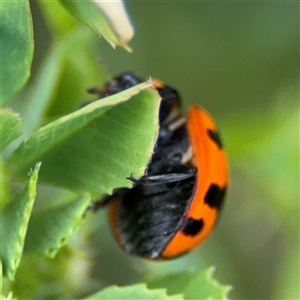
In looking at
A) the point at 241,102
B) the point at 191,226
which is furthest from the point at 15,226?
the point at 241,102

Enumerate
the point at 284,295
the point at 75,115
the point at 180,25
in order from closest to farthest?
1. the point at 75,115
2. the point at 284,295
3. the point at 180,25

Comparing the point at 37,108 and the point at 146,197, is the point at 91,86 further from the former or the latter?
the point at 146,197

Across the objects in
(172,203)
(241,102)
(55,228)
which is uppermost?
(55,228)

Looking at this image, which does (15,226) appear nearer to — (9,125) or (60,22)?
(9,125)

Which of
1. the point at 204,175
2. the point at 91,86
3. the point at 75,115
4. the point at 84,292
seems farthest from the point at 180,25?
the point at 75,115

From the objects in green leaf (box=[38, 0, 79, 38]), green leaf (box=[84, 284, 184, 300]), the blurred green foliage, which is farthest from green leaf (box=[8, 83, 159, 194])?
the blurred green foliage
